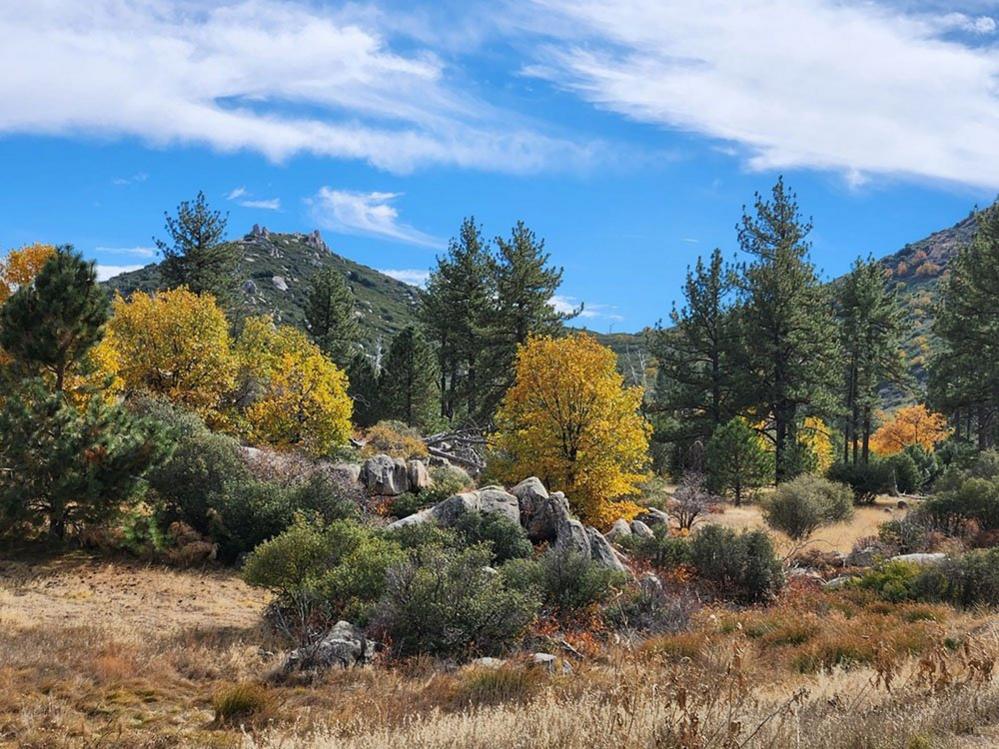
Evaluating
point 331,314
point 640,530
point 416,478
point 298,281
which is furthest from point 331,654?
point 298,281

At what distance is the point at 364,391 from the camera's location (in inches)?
1523

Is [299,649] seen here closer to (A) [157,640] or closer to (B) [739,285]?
(A) [157,640]

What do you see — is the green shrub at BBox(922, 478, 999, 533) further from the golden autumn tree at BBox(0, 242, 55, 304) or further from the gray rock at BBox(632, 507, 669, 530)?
the golden autumn tree at BBox(0, 242, 55, 304)

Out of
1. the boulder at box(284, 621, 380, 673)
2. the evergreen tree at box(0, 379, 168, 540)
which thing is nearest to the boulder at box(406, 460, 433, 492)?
the evergreen tree at box(0, 379, 168, 540)

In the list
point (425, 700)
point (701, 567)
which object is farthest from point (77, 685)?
point (701, 567)

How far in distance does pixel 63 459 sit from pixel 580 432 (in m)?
12.9

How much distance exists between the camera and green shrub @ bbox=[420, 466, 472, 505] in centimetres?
1855

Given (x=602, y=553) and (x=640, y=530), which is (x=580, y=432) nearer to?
(x=640, y=530)

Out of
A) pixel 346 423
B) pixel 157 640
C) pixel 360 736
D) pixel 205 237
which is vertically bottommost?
pixel 157 640

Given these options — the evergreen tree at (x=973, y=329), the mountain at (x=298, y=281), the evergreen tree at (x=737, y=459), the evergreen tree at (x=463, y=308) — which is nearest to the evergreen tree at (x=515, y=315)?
the evergreen tree at (x=463, y=308)

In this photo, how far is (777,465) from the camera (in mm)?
33938

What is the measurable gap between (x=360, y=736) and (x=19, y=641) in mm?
6332

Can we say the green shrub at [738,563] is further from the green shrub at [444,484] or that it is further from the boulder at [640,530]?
the green shrub at [444,484]

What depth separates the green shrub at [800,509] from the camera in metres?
22.5
